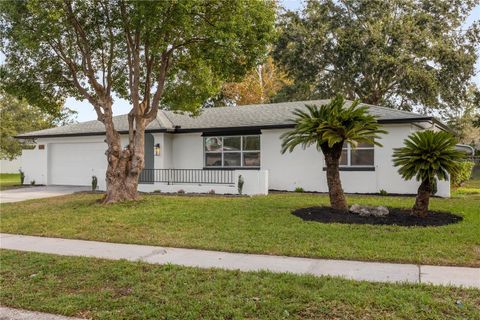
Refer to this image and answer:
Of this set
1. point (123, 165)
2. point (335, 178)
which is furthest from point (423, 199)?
point (123, 165)

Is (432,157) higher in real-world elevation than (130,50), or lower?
lower

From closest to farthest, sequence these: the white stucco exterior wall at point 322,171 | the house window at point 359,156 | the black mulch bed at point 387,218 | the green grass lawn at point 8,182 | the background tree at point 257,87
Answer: the black mulch bed at point 387,218, the white stucco exterior wall at point 322,171, the house window at point 359,156, the green grass lawn at point 8,182, the background tree at point 257,87

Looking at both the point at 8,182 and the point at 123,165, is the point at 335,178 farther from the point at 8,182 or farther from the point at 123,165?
the point at 8,182

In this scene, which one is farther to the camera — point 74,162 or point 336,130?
point 74,162

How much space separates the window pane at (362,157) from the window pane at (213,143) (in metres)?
5.66

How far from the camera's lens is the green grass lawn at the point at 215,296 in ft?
13.2

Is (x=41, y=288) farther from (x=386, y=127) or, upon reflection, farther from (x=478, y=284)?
(x=386, y=127)

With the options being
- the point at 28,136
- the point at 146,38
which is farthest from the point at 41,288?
the point at 28,136

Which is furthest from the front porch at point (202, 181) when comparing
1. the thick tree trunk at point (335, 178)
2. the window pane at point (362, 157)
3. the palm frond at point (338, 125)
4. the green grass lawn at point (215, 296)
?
the green grass lawn at point (215, 296)

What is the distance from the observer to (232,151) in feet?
56.1

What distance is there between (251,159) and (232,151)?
91 centimetres

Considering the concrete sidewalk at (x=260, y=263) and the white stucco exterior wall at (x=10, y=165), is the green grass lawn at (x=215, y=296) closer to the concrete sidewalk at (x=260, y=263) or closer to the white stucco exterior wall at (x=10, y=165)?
the concrete sidewalk at (x=260, y=263)

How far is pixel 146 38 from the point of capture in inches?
460

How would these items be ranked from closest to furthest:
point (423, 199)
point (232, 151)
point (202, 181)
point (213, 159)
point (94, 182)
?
point (423, 199) < point (94, 182) < point (202, 181) < point (232, 151) < point (213, 159)
